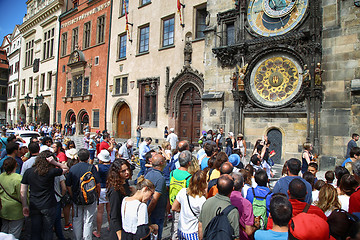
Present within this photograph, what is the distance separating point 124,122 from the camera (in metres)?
21.5

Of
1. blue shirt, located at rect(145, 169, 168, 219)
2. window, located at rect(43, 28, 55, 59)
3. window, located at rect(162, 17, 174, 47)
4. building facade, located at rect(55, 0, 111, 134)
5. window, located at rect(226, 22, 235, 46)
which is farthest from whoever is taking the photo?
window, located at rect(43, 28, 55, 59)

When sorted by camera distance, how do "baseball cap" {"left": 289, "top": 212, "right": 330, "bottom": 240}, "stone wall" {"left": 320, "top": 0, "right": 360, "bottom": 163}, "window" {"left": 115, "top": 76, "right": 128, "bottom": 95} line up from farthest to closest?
"window" {"left": 115, "top": 76, "right": 128, "bottom": 95} < "stone wall" {"left": 320, "top": 0, "right": 360, "bottom": 163} < "baseball cap" {"left": 289, "top": 212, "right": 330, "bottom": 240}

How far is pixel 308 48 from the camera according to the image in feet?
32.5

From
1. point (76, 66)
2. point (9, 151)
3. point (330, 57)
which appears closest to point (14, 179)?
point (9, 151)

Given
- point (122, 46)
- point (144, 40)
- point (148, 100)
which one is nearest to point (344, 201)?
point (148, 100)

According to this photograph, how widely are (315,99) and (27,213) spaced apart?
9674 millimetres

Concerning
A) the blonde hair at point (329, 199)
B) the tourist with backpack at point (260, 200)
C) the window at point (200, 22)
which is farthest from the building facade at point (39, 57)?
the blonde hair at point (329, 199)

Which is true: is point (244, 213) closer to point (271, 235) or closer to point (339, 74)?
Answer: point (271, 235)

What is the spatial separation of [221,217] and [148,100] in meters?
17.0

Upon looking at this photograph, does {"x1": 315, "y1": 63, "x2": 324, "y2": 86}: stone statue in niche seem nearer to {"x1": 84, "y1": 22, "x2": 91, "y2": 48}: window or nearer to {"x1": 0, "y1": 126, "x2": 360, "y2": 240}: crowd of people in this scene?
{"x1": 0, "y1": 126, "x2": 360, "y2": 240}: crowd of people

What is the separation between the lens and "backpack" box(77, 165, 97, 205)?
3.89 metres

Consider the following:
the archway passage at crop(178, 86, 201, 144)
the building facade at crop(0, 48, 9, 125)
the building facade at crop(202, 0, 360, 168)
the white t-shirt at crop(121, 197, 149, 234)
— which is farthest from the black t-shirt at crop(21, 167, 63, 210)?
Result: the building facade at crop(0, 48, 9, 125)

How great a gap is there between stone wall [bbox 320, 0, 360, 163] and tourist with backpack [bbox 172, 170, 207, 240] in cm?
789

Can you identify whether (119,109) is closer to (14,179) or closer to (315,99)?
(315,99)
